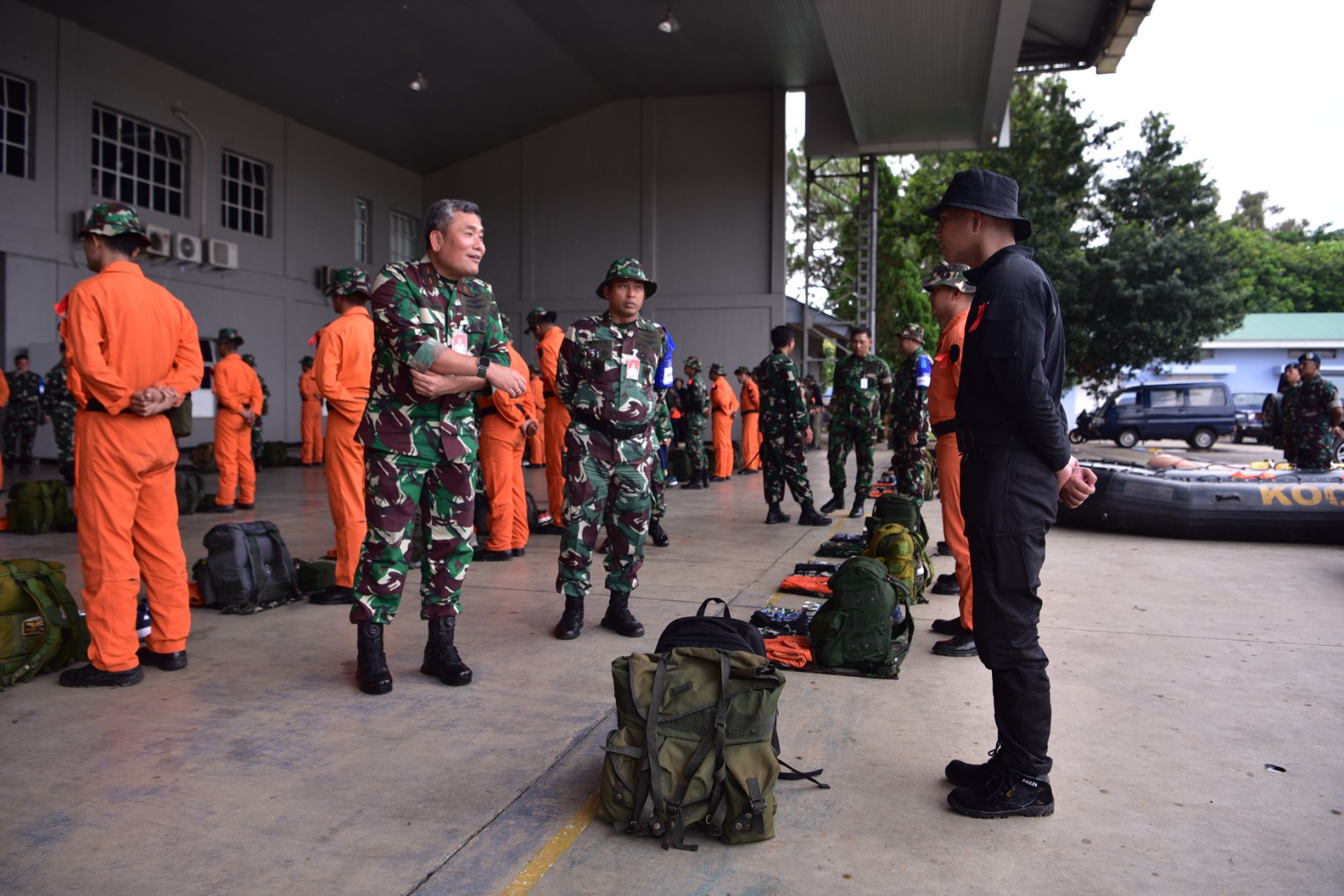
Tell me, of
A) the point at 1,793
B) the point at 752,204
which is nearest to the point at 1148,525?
the point at 1,793

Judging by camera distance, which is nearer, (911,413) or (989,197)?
(989,197)

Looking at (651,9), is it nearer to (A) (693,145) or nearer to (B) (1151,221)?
(A) (693,145)

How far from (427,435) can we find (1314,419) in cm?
1289

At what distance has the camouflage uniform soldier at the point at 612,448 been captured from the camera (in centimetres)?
488

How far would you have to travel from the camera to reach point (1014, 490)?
290 centimetres

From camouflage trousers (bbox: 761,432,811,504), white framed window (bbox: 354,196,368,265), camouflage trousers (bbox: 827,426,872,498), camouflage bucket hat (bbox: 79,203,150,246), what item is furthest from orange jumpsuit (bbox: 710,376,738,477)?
camouflage bucket hat (bbox: 79,203,150,246)

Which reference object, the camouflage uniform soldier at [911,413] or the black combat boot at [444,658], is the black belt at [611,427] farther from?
the camouflage uniform soldier at [911,413]

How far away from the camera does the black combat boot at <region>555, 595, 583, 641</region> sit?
4.87m

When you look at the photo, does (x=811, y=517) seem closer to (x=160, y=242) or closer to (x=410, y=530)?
(x=410, y=530)

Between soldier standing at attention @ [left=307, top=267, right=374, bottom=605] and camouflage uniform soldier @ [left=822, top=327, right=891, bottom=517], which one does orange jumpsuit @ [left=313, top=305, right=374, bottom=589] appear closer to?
soldier standing at attention @ [left=307, top=267, right=374, bottom=605]

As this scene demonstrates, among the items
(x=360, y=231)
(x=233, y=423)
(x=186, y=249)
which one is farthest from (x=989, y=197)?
(x=360, y=231)

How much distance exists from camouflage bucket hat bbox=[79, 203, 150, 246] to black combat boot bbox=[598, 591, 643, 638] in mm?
2833

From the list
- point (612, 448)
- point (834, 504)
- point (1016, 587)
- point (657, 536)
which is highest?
point (612, 448)

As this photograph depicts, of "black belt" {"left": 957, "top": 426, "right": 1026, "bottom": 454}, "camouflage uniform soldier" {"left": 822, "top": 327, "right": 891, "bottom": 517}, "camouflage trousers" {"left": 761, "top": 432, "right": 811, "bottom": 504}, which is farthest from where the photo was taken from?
"camouflage trousers" {"left": 761, "top": 432, "right": 811, "bottom": 504}
